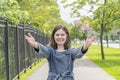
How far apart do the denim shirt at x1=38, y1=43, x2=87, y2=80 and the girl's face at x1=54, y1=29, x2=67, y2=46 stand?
0.42ft

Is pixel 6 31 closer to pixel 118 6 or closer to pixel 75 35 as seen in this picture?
pixel 118 6

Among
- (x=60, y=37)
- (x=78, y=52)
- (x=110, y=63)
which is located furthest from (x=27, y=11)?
(x=78, y=52)

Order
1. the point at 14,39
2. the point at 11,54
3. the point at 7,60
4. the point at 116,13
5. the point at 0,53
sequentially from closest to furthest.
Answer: the point at 0,53, the point at 7,60, the point at 11,54, the point at 14,39, the point at 116,13

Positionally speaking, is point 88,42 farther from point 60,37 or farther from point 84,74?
point 84,74

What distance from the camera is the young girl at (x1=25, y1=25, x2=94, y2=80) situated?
482cm

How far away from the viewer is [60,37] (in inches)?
193

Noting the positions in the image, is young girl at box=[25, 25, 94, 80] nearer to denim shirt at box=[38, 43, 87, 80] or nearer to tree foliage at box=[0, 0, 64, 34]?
denim shirt at box=[38, 43, 87, 80]

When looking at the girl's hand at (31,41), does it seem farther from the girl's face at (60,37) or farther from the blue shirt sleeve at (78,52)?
the blue shirt sleeve at (78,52)

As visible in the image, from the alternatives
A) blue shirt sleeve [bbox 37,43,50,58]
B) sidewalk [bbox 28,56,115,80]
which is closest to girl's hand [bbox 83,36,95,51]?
blue shirt sleeve [bbox 37,43,50,58]

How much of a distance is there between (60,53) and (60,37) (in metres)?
0.20

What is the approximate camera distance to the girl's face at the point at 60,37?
4906mm

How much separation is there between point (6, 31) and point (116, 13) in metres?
14.6

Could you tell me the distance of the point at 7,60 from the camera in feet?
36.0

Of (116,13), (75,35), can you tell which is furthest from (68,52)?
(75,35)
